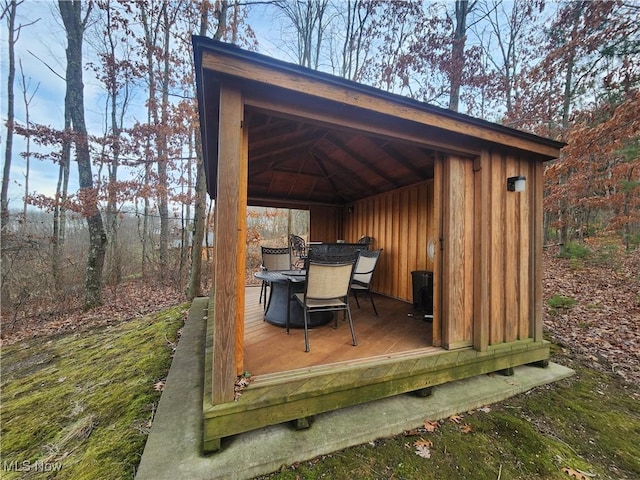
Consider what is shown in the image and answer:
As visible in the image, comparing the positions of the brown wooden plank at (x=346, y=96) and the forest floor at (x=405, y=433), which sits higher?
the brown wooden plank at (x=346, y=96)

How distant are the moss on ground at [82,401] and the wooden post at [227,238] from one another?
2.66 ft

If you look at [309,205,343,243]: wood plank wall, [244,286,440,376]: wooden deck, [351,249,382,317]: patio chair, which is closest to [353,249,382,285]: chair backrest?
[351,249,382,317]: patio chair

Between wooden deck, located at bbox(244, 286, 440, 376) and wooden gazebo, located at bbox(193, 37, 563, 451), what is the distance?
0.18m

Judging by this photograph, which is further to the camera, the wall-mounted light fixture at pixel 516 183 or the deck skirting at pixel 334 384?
the wall-mounted light fixture at pixel 516 183

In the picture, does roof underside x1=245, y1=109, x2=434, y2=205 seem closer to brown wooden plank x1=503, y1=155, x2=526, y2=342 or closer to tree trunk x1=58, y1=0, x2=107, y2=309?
brown wooden plank x1=503, y1=155, x2=526, y2=342

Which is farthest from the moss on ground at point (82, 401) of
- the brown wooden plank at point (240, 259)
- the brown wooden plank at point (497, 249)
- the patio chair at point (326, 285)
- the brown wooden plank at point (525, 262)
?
the brown wooden plank at point (525, 262)

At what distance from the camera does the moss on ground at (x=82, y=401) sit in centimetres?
179

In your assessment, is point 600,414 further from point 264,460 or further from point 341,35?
point 341,35

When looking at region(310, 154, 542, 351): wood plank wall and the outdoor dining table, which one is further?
the outdoor dining table

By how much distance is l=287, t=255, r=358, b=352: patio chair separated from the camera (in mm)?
2508

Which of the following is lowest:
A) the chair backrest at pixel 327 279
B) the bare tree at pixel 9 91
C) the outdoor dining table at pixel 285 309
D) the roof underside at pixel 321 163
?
the outdoor dining table at pixel 285 309

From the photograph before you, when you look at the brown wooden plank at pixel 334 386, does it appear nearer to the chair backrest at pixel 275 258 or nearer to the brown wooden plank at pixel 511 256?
the brown wooden plank at pixel 511 256

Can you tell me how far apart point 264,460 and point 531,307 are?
3137 millimetres

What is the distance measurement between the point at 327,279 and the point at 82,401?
8.74ft
